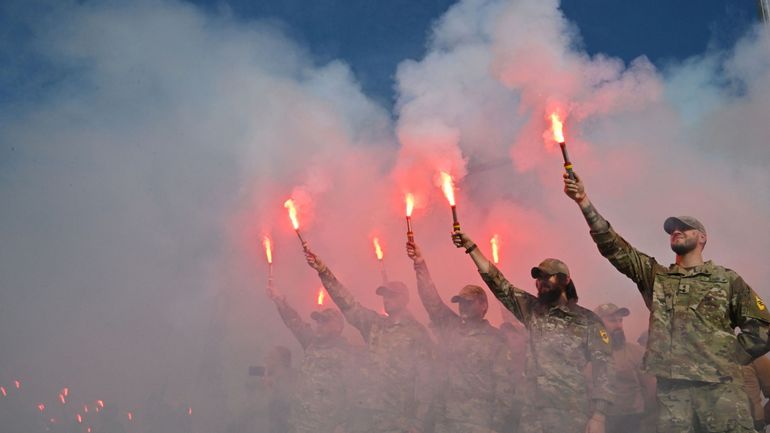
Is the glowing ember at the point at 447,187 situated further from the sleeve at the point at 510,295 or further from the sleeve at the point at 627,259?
the sleeve at the point at 627,259

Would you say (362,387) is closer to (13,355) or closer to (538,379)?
(538,379)

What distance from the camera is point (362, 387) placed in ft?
24.9

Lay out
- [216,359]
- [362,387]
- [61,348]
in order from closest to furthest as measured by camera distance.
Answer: [362,387]
[216,359]
[61,348]

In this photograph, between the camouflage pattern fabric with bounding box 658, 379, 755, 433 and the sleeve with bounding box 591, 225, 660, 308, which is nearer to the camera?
the camouflage pattern fabric with bounding box 658, 379, 755, 433

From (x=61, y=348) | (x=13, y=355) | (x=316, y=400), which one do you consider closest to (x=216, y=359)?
(x=61, y=348)

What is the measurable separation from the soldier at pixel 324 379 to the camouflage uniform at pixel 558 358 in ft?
9.81

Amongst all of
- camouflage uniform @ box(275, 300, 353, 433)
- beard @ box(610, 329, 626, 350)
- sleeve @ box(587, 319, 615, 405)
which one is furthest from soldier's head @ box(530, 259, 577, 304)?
camouflage uniform @ box(275, 300, 353, 433)

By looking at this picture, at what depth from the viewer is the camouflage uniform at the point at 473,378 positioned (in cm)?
639

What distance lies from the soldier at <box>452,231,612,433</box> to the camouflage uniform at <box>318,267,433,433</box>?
5.43ft

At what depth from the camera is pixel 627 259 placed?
15.7ft

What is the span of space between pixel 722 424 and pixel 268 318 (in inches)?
447

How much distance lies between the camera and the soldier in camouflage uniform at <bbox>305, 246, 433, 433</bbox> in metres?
7.16

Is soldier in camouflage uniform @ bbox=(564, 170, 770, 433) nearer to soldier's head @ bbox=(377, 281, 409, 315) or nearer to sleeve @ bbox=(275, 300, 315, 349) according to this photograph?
soldier's head @ bbox=(377, 281, 409, 315)

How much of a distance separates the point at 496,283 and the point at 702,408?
6.17ft
